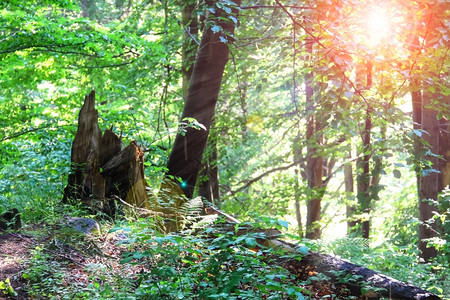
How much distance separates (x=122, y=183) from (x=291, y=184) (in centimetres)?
793

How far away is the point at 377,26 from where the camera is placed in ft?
21.4

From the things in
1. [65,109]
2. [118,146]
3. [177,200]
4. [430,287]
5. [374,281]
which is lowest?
[430,287]

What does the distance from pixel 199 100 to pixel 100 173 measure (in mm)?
1867

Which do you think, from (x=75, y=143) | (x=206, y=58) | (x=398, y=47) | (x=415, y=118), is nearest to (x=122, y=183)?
(x=75, y=143)

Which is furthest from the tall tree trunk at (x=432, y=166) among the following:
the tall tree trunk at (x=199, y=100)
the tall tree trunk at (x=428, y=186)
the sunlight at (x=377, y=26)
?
the tall tree trunk at (x=199, y=100)

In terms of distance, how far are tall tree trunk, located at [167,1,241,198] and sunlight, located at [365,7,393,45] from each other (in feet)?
6.59

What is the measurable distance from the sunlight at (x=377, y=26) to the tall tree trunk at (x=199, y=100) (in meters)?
2.01

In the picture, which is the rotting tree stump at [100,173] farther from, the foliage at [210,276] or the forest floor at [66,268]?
the foliage at [210,276]

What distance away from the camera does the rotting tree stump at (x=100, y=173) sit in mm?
6320

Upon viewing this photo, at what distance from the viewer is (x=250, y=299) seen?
373cm

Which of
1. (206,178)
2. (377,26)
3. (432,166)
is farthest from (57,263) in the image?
(432,166)

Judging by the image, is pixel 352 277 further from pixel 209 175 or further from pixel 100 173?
pixel 209 175

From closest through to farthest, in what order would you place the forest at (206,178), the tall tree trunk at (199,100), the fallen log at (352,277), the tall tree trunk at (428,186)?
the forest at (206,178) < the fallen log at (352,277) < the tall tree trunk at (199,100) < the tall tree trunk at (428,186)

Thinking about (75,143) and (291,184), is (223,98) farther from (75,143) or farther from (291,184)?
(75,143)
